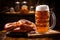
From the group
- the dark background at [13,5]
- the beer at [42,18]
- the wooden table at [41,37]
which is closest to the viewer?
the wooden table at [41,37]

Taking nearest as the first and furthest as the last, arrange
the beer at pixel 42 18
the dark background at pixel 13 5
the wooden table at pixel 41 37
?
1. the wooden table at pixel 41 37
2. the beer at pixel 42 18
3. the dark background at pixel 13 5

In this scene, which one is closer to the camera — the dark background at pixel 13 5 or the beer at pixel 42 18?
the beer at pixel 42 18

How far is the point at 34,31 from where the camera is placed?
0.88 m

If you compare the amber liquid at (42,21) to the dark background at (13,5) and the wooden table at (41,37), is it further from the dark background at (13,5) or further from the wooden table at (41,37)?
the dark background at (13,5)

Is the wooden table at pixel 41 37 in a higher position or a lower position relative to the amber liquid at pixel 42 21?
lower

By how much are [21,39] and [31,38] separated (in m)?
0.05

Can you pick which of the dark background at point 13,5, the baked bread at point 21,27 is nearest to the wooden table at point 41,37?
the baked bread at point 21,27

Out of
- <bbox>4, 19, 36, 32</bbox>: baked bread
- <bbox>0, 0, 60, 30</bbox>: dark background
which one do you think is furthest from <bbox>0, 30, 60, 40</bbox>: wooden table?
<bbox>0, 0, 60, 30</bbox>: dark background

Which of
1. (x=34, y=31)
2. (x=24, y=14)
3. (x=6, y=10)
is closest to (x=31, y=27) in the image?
(x=34, y=31)

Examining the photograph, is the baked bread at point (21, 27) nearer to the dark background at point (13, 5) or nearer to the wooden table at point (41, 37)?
the wooden table at point (41, 37)

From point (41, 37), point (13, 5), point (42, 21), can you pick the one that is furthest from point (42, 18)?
point (13, 5)

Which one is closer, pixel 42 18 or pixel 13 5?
pixel 42 18

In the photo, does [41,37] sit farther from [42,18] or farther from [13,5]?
[13,5]

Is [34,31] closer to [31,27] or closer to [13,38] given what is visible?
[31,27]
